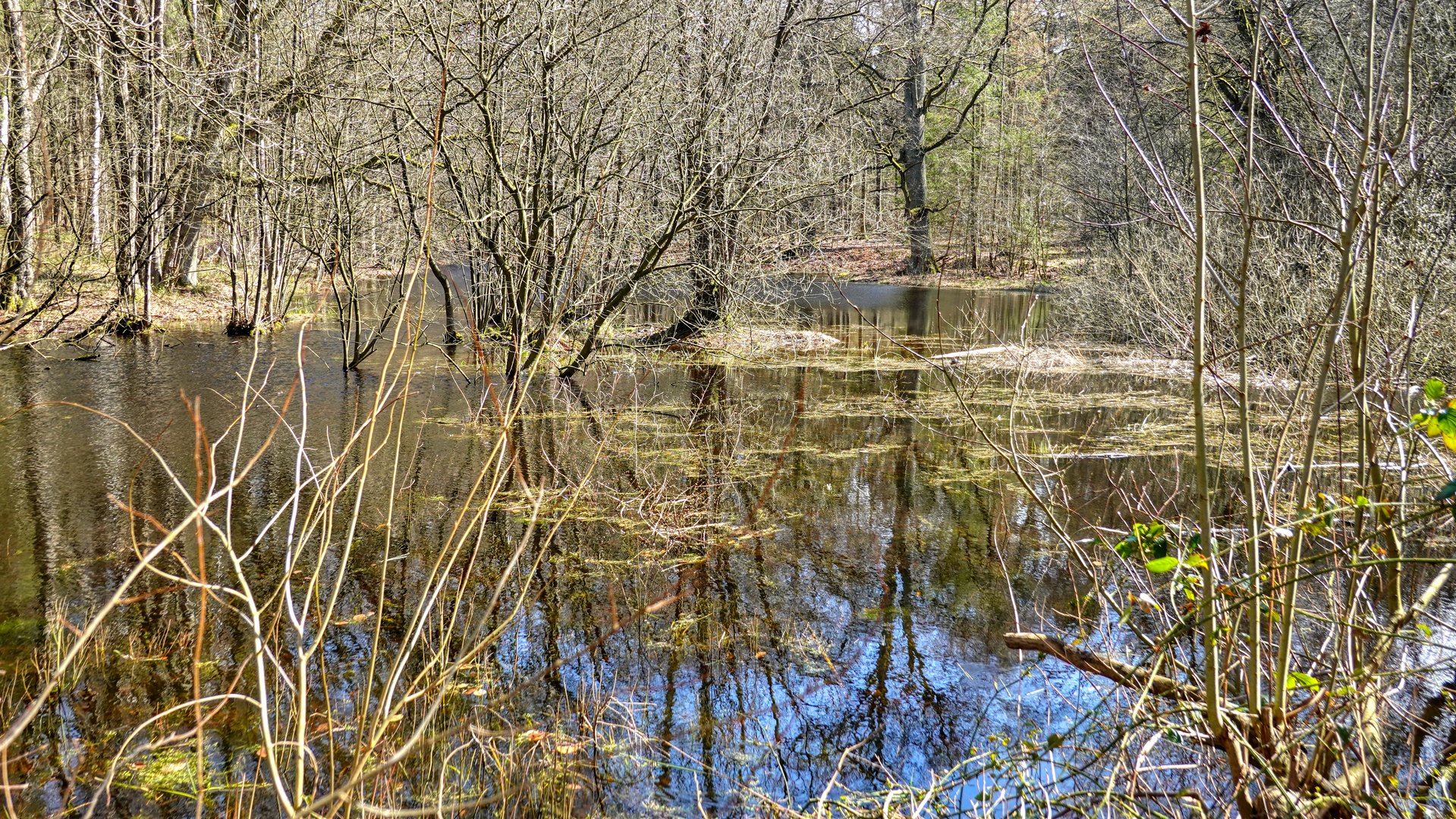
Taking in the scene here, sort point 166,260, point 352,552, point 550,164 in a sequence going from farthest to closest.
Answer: point 166,260, point 550,164, point 352,552

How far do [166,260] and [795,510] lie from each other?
14.0 m

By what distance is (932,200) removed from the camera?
30.8 metres

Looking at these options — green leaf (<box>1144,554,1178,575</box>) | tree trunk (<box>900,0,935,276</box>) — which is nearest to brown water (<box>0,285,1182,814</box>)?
green leaf (<box>1144,554,1178,575</box>)

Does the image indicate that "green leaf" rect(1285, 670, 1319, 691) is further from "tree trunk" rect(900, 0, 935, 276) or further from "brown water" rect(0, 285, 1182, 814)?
"tree trunk" rect(900, 0, 935, 276)

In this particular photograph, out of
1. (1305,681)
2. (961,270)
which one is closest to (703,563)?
(1305,681)

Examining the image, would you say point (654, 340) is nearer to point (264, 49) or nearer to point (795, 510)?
point (264, 49)

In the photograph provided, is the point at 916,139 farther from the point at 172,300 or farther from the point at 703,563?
the point at 703,563

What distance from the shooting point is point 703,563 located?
557cm

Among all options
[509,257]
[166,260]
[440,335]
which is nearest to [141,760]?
[509,257]

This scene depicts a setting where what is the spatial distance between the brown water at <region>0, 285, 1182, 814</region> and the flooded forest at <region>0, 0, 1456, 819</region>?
0.11ft

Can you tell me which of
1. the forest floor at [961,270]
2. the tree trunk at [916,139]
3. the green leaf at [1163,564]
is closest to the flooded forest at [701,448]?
the green leaf at [1163,564]

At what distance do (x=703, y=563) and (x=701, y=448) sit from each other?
8.41 feet

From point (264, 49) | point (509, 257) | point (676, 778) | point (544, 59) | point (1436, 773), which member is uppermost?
point (264, 49)

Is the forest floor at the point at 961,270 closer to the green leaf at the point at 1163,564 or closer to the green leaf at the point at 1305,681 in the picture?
the green leaf at the point at 1305,681
